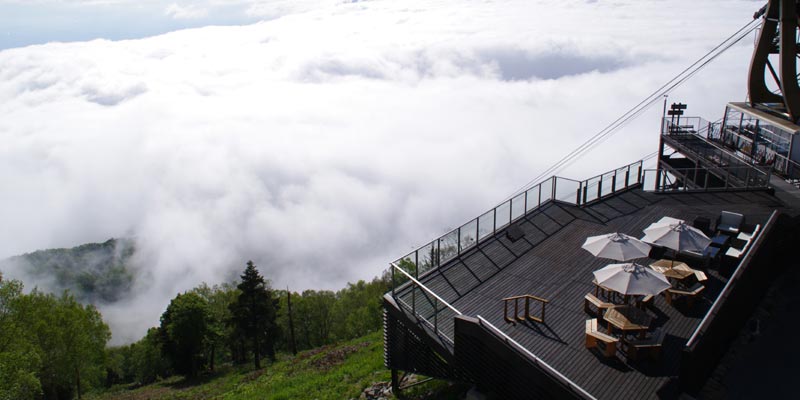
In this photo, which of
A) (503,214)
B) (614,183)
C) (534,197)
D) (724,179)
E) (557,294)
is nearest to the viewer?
(557,294)

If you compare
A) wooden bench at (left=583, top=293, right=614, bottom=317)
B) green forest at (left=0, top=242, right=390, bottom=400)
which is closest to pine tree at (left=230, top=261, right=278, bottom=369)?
green forest at (left=0, top=242, right=390, bottom=400)

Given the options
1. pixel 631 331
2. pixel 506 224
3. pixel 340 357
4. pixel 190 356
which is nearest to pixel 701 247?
pixel 631 331

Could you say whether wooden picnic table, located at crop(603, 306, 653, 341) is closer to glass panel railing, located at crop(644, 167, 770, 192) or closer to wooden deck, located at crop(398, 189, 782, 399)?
wooden deck, located at crop(398, 189, 782, 399)

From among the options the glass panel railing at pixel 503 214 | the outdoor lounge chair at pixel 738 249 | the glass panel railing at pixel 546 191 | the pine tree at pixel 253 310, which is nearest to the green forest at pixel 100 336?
the pine tree at pixel 253 310

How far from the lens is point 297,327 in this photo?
253 ft

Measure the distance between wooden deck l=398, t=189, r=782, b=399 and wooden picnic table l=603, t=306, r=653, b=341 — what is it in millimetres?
641

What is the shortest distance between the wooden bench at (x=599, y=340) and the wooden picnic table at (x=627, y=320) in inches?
13.1

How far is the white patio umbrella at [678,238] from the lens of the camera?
48.9ft

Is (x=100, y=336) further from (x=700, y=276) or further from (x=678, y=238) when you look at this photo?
(x=700, y=276)

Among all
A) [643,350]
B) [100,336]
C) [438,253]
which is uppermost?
[438,253]

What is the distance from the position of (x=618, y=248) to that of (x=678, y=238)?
207 cm

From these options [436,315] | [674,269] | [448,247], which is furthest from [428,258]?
[674,269]

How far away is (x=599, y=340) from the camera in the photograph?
11656 millimetres

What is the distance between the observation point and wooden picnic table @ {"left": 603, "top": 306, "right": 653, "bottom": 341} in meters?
11.5
